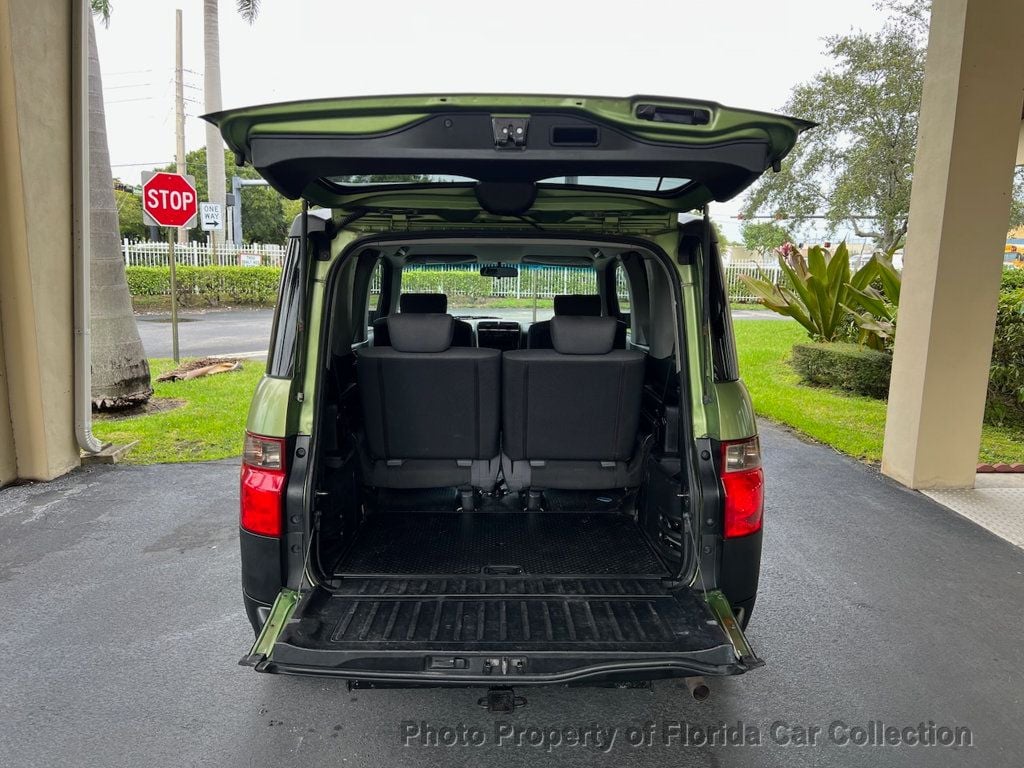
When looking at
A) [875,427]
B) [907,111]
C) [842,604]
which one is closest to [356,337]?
[842,604]

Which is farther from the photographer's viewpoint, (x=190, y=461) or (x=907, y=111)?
(x=907, y=111)

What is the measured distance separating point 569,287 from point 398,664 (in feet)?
11.5

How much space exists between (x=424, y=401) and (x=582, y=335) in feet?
2.70

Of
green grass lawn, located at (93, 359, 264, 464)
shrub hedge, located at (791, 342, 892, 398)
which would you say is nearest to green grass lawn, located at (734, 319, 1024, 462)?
shrub hedge, located at (791, 342, 892, 398)

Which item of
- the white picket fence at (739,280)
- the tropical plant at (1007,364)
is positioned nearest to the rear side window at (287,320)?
the tropical plant at (1007,364)

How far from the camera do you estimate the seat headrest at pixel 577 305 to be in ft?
15.2

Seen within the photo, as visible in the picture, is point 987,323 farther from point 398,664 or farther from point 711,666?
point 398,664

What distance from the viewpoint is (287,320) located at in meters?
2.66

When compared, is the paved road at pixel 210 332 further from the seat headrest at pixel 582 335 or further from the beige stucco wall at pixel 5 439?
the seat headrest at pixel 582 335

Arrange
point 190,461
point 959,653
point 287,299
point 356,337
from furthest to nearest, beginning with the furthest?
point 190,461, point 356,337, point 959,653, point 287,299

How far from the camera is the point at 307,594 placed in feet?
8.08

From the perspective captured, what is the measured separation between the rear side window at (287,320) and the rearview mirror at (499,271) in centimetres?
225

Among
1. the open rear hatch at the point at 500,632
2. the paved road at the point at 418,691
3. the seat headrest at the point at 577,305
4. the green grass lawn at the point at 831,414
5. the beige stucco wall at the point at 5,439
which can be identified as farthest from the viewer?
the green grass lawn at the point at 831,414

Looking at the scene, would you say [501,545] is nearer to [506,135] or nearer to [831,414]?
[506,135]
